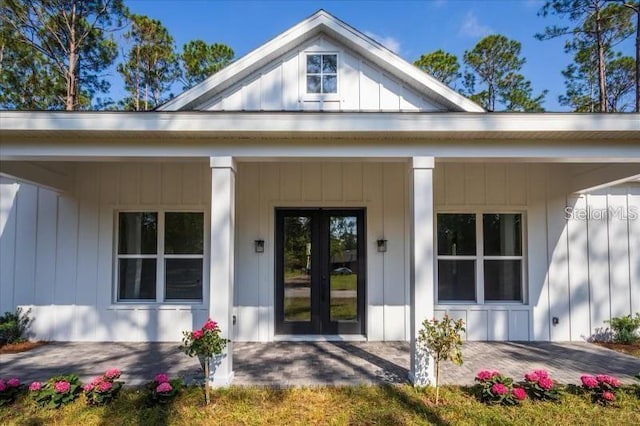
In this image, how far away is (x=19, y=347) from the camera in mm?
5742

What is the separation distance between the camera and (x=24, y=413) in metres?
3.65

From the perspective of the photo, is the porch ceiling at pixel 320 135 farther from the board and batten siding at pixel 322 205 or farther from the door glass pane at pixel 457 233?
the door glass pane at pixel 457 233

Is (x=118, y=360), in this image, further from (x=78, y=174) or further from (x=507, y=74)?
(x=507, y=74)

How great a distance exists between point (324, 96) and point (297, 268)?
2897 millimetres

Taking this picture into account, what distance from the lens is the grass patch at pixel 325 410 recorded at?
3484mm

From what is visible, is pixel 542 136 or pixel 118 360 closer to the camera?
pixel 542 136

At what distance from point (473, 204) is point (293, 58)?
390cm

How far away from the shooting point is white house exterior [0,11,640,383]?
241 inches

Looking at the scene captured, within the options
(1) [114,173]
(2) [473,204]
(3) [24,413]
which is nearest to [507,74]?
(2) [473,204]

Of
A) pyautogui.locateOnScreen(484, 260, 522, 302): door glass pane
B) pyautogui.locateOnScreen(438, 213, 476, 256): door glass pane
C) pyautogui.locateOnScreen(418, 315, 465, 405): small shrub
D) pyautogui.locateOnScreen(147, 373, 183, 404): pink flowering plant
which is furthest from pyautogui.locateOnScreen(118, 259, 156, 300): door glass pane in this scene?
pyautogui.locateOnScreen(484, 260, 522, 302): door glass pane

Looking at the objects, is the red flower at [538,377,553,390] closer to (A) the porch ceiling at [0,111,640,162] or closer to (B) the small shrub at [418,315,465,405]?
(B) the small shrub at [418,315,465,405]

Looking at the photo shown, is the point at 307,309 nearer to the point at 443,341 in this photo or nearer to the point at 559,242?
the point at 443,341

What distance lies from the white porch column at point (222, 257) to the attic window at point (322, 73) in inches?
100

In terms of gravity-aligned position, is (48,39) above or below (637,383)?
above
